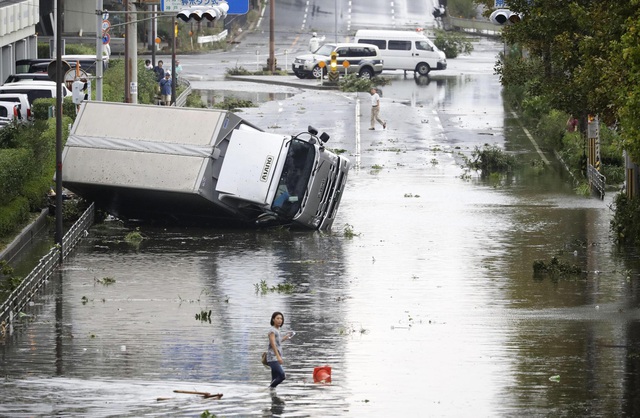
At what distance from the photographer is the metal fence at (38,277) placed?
20.2 m

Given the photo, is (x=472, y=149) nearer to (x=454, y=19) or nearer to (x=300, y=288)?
(x=300, y=288)

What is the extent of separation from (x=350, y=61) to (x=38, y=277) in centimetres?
4088

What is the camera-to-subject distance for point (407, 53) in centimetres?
6412

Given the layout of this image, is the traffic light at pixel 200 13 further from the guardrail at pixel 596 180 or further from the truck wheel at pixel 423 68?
the truck wheel at pixel 423 68

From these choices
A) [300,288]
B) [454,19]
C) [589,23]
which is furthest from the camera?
[454,19]

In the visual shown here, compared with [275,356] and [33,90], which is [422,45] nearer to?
[33,90]

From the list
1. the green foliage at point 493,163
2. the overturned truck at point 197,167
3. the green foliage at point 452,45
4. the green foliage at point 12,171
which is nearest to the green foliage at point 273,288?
the overturned truck at point 197,167

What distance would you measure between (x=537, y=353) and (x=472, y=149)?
23896 millimetres

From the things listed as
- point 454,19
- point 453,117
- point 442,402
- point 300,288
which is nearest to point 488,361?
point 442,402

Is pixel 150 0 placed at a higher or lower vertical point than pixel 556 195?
higher

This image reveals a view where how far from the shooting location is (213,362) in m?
18.0

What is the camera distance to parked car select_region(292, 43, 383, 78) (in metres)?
62.1

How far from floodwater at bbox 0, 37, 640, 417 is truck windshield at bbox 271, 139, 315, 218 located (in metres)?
0.65

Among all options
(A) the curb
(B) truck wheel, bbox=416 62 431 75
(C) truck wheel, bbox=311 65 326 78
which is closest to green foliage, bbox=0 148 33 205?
(A) the curb
